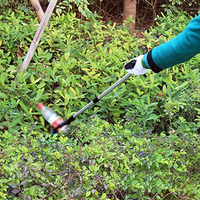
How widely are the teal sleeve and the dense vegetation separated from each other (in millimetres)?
590

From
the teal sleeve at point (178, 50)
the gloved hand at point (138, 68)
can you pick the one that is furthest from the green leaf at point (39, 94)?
the teal sleeve at point (178, 50)

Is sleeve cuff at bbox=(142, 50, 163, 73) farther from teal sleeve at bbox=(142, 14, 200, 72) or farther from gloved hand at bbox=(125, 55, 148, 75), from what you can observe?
gloved hand at bbox=(125, 55, 148, 75)

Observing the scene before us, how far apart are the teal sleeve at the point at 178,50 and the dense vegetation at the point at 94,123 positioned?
1.94ft

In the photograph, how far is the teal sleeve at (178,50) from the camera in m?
2.42

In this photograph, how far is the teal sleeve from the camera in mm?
2417

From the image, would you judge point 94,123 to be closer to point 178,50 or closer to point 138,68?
point 138,68

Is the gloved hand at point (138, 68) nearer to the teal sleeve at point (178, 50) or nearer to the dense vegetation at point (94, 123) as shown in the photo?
the teal sleeve at point (178, 50)

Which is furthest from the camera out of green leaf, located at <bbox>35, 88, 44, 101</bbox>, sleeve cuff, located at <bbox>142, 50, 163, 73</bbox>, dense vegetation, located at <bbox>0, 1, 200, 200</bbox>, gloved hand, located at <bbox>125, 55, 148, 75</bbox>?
green leaf, located at <bbox>35, 88, 44, 101</bbox>

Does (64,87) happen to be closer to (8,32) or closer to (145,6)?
(8,32)

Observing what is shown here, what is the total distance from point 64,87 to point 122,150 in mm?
1273

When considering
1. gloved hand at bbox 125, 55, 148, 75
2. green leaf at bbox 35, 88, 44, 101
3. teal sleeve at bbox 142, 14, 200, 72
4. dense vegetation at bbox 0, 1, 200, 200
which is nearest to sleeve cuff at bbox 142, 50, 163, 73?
teal sleeve at bbox 142, 14, 200, 72

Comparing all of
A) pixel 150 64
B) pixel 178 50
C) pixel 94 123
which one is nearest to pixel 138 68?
pixel 150 64

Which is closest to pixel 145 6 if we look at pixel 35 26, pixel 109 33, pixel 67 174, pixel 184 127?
pixel 109 33

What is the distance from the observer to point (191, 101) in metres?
3.53
